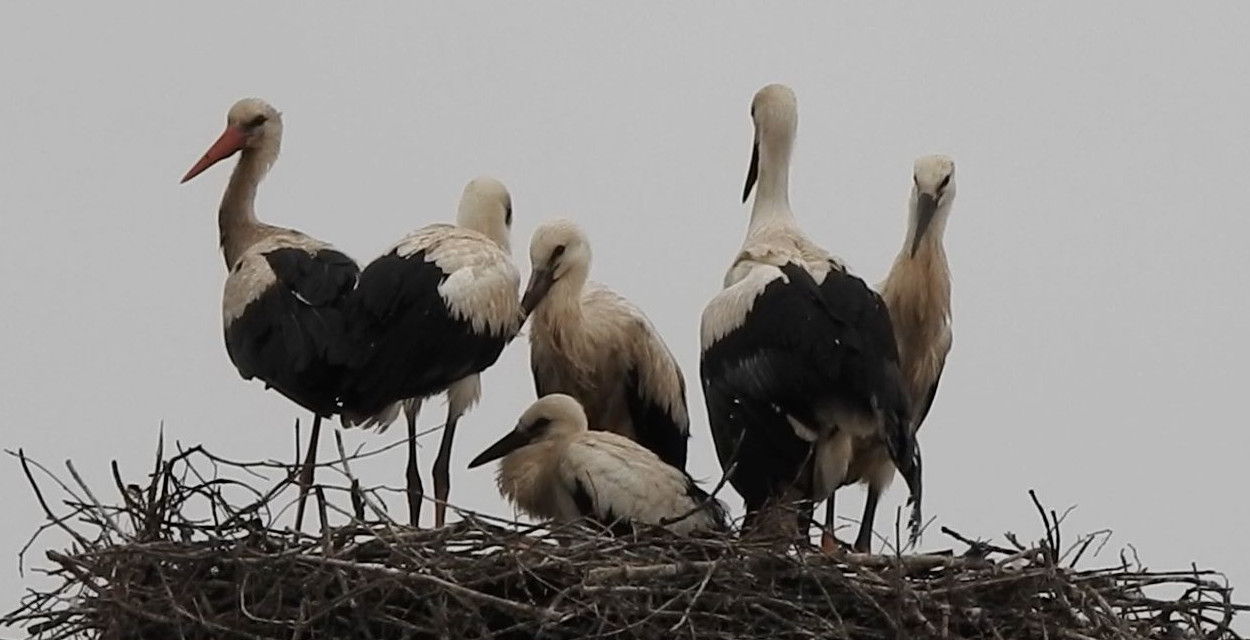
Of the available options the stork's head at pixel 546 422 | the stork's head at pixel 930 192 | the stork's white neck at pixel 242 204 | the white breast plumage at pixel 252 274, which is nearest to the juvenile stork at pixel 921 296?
the stork's head at pixel 930 192

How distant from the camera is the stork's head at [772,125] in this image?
8656mm

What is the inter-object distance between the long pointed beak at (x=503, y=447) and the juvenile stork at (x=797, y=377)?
0.51 metres

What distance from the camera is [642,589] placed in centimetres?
669

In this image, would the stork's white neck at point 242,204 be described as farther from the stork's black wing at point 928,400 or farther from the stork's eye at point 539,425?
the stork's black wing at point 928,400

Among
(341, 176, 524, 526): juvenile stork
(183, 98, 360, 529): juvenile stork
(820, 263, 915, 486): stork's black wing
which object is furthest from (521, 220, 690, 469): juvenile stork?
(820, 263, 915, 486): stork's black wing

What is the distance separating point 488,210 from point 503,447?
2.64 feet

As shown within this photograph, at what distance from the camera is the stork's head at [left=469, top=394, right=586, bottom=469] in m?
8.10

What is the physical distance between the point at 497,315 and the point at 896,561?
1.70m

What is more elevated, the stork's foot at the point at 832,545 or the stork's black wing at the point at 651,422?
the stork's black wing at the point at 651,422

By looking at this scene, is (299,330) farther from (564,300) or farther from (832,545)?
(832,545)

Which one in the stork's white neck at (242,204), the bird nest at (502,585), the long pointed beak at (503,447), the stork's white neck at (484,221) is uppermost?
the stork's white neck at (242,204)

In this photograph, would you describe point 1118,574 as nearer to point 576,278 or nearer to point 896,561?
point 896,561

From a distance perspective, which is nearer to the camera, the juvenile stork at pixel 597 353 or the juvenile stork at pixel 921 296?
the juvenile stork at pixel 921 296

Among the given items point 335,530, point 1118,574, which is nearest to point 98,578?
point 335,530
